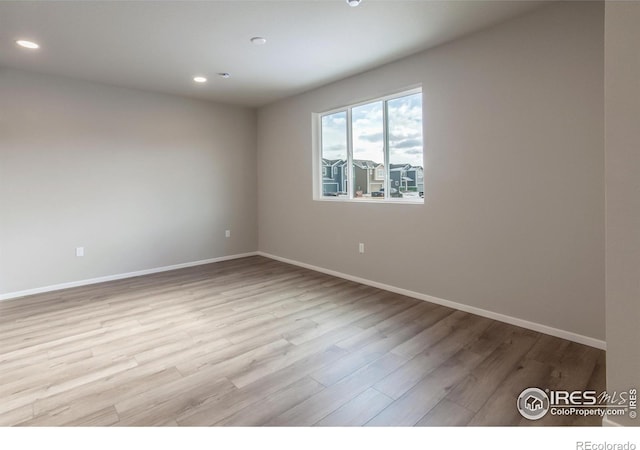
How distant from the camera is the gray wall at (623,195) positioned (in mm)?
1401

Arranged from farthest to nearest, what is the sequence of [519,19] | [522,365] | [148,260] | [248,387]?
1. [148,260]
2. [519,19]
3. [522,365]
4. [248,387]

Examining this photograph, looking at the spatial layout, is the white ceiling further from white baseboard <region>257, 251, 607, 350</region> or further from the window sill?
white baseboard <region>257, 251, 607, 350</region>

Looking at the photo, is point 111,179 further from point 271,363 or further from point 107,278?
point 271,363

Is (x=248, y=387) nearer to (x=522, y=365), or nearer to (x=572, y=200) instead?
(x=522, y=365)

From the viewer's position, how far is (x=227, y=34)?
9.50 ft

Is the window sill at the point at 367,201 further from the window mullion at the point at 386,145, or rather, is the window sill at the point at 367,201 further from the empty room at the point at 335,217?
the window mullion at the point at 386,145

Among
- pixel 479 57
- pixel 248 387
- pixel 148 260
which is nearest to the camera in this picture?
pixel 248 387

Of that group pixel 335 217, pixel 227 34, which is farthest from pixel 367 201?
pixel 227 34

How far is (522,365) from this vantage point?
Answer: 2.15m

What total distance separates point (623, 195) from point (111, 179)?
5.14m

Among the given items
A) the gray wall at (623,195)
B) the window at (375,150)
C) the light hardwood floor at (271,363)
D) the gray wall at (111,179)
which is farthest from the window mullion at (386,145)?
the gray wall at (111,179)
